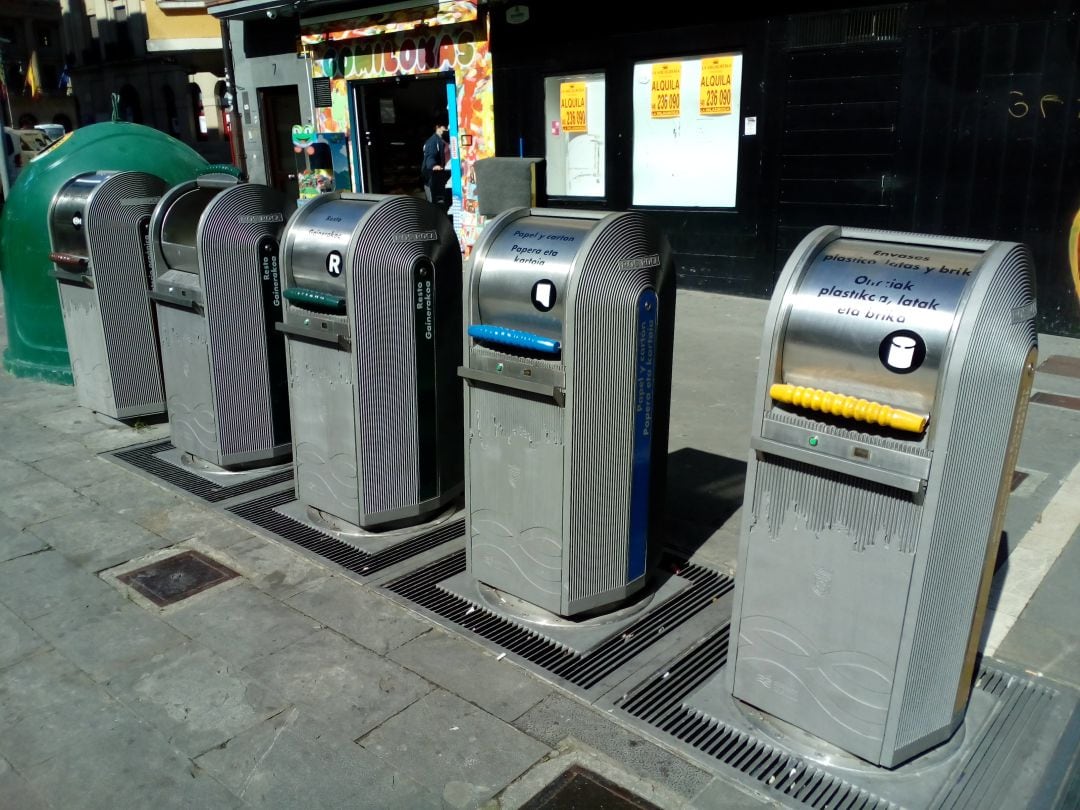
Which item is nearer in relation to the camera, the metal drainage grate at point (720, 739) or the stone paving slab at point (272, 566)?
the metal drainage grate at point (720, 739)

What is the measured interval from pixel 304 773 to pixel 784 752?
5.58 feet

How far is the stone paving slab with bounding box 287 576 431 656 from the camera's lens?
3924mm

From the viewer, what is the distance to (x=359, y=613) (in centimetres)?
413

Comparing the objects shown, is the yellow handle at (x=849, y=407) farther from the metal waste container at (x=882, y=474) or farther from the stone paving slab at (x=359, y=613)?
the stone paving slab at (x=359, y=613)

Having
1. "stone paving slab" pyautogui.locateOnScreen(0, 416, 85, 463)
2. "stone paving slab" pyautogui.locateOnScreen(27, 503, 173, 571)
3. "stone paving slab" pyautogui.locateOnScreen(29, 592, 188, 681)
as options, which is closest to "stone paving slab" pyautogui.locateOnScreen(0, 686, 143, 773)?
"stone paving slab" pyautogui.locateOnScreen(29, 592, 188, 681)

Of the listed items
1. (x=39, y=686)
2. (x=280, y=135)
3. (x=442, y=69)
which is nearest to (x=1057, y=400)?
(x=39, y=686)

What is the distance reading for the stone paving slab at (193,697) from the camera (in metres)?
3.32

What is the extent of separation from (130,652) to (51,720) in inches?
18.8

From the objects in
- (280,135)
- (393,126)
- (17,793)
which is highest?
(393,126)

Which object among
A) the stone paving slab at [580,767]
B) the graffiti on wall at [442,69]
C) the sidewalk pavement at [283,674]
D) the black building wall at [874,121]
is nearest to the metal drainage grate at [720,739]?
the sidewalk pavement at [283,674]

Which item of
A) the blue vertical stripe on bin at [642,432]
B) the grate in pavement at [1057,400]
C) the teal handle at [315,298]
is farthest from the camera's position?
the grate in pavement at [1057,400]

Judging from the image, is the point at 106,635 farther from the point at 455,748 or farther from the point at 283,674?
the point at 455,748

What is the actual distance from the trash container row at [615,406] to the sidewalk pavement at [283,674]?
541mm

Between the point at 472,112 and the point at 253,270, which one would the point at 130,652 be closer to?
the point at 253,270
